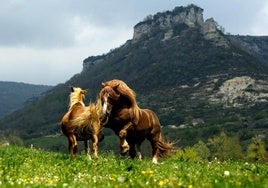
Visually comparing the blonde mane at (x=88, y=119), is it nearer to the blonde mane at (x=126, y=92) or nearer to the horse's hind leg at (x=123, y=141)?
the blonde mane at (x=126, y=92)

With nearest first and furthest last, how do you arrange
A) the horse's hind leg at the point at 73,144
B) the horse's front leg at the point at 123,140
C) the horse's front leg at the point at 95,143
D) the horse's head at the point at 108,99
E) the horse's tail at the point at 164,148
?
the horse's front leg at the point at 123,140
the horse's head at the point at 108,99
the horse's front leg at the point at 95,143
the horse's hind leg at the point at 73,144
the horse's tail at the point at 164,148

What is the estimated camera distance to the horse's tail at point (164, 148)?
19719 millimetres

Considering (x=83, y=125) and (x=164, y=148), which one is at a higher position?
(x=83, y=125)

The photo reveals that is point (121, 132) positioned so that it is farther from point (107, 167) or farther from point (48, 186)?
point (48, 186)

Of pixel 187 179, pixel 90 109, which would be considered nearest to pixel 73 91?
pixel 90 109

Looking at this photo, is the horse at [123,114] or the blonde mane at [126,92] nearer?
the horse at [123,114]

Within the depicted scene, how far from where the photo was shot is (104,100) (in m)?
17.5

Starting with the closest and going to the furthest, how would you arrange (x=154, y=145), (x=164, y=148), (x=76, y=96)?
(x=154, y=145) < (x=164, y=148) < (x=76, y=96)

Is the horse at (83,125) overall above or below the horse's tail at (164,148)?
above

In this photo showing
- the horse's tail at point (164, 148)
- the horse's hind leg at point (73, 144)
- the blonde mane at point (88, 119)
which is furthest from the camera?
Answer: the horse's tail at point (164, 148)

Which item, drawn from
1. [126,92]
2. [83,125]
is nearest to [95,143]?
[83,125]

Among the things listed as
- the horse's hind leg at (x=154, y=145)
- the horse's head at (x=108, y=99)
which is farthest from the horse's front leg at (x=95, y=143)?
the horse's hind leg at (x=154, y=145)

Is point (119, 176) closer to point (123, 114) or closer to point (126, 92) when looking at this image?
point (123, 114)

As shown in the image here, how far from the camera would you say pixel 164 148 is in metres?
19.8
